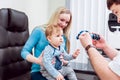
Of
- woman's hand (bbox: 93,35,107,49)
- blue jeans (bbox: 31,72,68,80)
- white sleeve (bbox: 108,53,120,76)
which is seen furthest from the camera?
blue jeans (bbox: 31,72,68,80)

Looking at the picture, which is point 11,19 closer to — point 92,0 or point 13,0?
point 13,0

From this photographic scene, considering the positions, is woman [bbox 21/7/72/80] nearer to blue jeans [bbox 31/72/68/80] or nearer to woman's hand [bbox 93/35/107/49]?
blue jeans [bbox 31/72/68/80]

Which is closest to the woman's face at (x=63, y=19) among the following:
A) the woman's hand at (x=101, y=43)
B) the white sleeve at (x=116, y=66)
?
the woman's hand at (x=101, y=43)

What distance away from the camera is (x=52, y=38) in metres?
1.68

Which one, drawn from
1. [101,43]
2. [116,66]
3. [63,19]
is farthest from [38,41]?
[116,66]

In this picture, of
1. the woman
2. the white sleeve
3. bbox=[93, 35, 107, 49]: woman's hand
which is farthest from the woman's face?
the white sleeve

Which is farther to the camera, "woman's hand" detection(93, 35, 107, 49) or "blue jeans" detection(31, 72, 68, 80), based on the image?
"blue jeans" detection(31, 72, 68, 80)

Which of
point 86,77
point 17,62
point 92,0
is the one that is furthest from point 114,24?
point 17,62

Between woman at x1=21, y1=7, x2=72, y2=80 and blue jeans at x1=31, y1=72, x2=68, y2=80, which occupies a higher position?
woman at x1=21, y1=7, x2=72, y2=80

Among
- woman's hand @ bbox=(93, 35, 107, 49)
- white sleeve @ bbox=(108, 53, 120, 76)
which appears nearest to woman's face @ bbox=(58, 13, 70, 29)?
woman's hand @ bbox=(93, 35, 107, 49)

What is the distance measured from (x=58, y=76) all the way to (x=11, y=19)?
543 millimetres

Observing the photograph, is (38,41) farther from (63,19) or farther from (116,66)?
(116,66)

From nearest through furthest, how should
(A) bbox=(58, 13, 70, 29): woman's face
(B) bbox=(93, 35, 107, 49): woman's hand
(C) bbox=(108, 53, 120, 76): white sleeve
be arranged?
(C) bbox=(108, 53, 120, 76): white sleeve, (B) bbox=(93, 35, 107, 49): woman's hand, (A) bbox=(58, 13, 70, 29): woman's face

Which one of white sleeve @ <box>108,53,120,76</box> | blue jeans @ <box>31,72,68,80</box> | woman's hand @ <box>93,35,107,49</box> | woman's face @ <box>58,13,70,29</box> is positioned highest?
woman's face @ <box>58,13,70,29</box>
